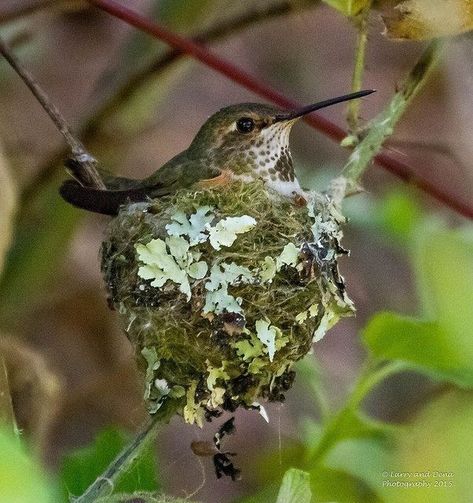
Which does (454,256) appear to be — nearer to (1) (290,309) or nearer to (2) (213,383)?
(1) (290,309)

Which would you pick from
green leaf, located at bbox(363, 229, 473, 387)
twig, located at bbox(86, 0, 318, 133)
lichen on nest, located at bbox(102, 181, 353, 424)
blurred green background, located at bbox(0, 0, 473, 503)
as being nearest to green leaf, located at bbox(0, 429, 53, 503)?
blurred green background, located at bbox(0, 0, 473, 503)

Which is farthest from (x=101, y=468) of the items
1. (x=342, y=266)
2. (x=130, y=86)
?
(x=342, y=266)

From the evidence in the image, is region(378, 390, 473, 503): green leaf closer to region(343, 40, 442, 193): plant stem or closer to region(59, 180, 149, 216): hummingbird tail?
region(343, 40, 442, 193): plant stem

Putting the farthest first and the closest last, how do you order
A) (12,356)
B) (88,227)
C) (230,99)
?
(230,99) → (88,227) → (12,356)

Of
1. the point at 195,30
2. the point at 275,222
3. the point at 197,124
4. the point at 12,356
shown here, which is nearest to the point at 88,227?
the point at 197,124

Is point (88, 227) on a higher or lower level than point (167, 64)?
lower

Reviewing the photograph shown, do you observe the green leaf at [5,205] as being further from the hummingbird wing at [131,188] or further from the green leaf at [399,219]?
the green leaf at [399,219]

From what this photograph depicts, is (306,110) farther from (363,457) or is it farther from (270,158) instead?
(363,457)
